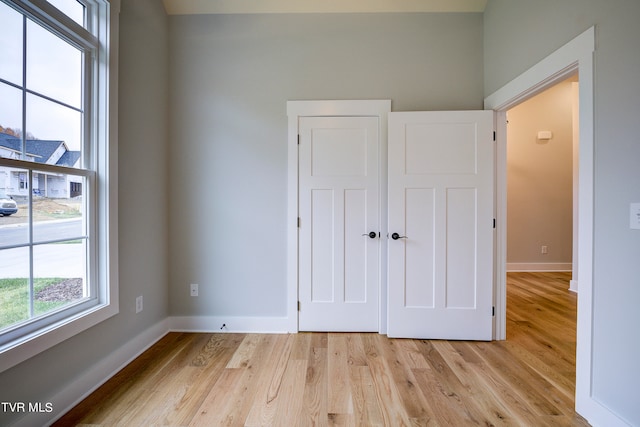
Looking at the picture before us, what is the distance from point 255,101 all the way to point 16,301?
2.10 metres

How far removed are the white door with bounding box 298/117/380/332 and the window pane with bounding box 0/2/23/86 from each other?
5.70ft

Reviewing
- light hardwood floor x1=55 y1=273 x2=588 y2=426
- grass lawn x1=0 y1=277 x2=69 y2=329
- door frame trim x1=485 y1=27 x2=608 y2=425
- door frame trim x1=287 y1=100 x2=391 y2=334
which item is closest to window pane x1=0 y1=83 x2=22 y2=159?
grass lawn x1=0 y1=277 x2=69 y2=329

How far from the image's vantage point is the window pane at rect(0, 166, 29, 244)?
127 centimetres

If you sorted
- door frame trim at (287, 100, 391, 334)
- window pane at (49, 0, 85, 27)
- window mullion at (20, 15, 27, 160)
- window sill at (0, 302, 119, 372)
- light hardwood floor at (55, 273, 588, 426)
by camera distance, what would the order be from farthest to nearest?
door frame trim at (287, 100, 391, 334) → window pane at (49, 0, 85, 27) → light hardwood floor at (55, 273, 588, 426) → window mullion at (20, 15, 27, 160) → window sill at (0, 302, 119, 372)

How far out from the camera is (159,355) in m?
2.06

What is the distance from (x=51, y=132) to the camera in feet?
4.90

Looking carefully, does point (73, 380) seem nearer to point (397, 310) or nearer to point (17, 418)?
point (17, 418)

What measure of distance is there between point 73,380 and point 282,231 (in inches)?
65.0

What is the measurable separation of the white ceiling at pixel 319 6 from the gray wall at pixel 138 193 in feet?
1.00

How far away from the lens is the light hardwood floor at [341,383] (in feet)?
4.75

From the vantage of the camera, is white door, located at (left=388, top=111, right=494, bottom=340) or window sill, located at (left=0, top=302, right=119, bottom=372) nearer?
window sill, located at (left=0, top=302, right=119, bottom=372)

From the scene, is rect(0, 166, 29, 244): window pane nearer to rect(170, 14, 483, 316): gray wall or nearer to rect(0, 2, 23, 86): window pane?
rect(0, 2, 23, 86): window pane

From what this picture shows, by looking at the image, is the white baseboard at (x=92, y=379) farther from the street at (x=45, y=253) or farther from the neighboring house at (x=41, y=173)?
the neighboring house at (x=41, y=173)

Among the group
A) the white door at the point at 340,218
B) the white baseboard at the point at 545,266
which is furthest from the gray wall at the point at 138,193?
the white baseboard at the point at 545,266
